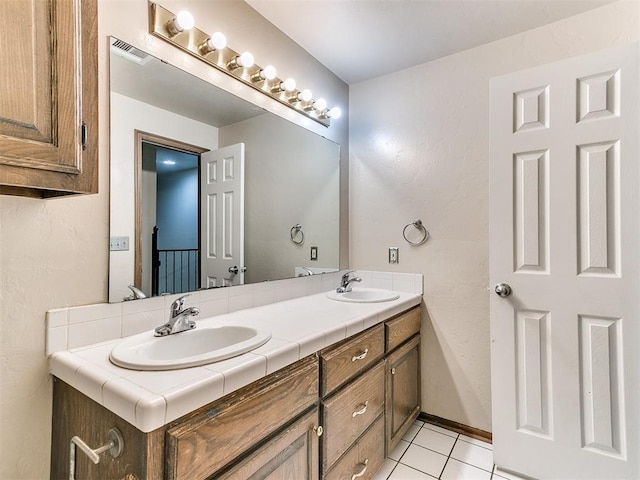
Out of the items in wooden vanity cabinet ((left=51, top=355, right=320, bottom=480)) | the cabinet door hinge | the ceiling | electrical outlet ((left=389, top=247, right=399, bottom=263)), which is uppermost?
the ceiling

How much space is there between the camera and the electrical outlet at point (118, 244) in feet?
3.73

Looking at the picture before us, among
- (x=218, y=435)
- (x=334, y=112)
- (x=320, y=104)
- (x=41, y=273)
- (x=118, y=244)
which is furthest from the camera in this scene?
(x=334, y=112)

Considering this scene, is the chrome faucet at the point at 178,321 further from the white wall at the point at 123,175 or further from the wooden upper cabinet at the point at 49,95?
the wooden upper cabinet at the point at 49,95

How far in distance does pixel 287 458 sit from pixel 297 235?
1.19 metres

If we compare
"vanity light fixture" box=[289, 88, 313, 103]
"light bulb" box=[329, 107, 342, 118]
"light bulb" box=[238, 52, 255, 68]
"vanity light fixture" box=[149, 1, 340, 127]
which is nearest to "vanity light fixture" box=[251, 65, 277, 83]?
"vanity light fixture" box=[149, 1, 340, 127]

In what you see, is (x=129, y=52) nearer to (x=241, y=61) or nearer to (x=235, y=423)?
(x=241, y=61)

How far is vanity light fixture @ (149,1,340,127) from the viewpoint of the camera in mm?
1250

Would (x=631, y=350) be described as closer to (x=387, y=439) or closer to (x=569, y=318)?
(x=569, y=318)

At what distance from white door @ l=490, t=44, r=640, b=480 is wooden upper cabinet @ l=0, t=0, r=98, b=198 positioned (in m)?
1.73

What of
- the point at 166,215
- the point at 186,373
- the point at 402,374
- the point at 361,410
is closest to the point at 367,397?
the point at 361,410

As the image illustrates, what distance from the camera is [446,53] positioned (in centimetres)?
199

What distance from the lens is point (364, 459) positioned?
144 cm

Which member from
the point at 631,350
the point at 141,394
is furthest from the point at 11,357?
the point at 631,350

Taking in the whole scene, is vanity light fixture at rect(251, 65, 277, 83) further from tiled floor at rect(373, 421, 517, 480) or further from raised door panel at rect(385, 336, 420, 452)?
tiled floor at rect(373, 421, 517, 480)
